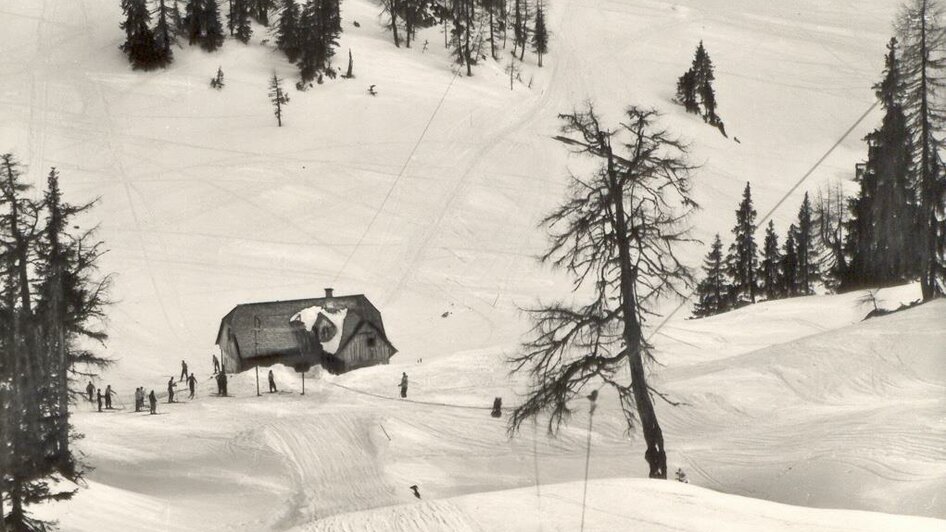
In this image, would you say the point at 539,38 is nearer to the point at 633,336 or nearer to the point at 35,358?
the point at 35,358

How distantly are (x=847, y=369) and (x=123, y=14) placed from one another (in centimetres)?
9317

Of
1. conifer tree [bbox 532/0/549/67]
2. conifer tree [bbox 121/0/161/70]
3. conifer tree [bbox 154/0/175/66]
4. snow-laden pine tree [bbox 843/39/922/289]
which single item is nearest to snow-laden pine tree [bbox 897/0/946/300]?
snow-laden pine tree [bbox 843/39/922/289]

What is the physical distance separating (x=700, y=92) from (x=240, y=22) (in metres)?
49.4

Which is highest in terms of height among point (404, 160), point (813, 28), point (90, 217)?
point (813, 28)

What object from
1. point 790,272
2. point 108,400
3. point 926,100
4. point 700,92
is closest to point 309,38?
point 700,92

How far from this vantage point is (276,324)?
58.1 m

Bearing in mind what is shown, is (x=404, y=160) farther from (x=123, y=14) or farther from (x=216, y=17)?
(x=123, y=14)

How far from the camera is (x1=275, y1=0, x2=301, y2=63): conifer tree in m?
110

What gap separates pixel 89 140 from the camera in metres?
93.8

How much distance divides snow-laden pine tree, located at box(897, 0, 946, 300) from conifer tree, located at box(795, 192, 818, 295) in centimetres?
3491

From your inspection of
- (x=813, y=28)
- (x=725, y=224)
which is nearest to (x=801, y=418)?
(x=725, y=224)

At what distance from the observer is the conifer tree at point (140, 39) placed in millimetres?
107625

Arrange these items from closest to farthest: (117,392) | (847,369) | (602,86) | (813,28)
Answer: (847,369) → (117,392) → (602,86) → (813,28)

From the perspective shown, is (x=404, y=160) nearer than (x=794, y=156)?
Yes
